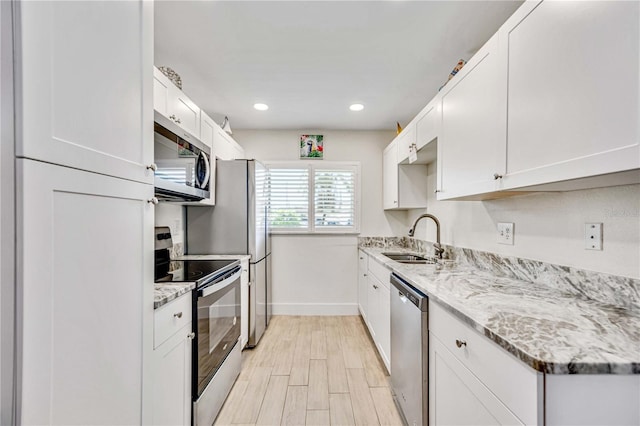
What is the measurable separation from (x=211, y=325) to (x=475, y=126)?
193 cm

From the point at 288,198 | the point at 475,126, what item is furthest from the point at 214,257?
the point at 475,126

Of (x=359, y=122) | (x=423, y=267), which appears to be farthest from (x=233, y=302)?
(x=359, y=122)

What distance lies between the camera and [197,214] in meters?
2.76

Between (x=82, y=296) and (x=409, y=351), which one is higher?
(x=82, y=296)

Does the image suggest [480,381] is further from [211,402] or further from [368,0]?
[368,0]

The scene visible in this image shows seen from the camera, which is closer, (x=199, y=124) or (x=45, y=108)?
(x=45, y=108)

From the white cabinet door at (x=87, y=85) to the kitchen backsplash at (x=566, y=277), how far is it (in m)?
1.84

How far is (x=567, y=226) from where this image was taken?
4.29 feet

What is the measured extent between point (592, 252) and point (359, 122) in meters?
2.72

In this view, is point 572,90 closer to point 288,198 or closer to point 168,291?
point 168,291

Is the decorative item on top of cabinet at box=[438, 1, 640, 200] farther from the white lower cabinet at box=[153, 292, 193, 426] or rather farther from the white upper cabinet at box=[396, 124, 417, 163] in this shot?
the white lower cabinet at box=[153, 292, 193, 426]

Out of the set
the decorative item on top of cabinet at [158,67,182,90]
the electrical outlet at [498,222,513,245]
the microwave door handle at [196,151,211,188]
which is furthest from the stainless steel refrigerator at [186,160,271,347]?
the electrical outlet at [498,222,513,245]

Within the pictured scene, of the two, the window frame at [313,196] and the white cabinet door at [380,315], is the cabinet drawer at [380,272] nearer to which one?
the white cabinet door at [380,315]

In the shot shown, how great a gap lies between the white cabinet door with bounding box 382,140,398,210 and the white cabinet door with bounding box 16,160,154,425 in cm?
259
